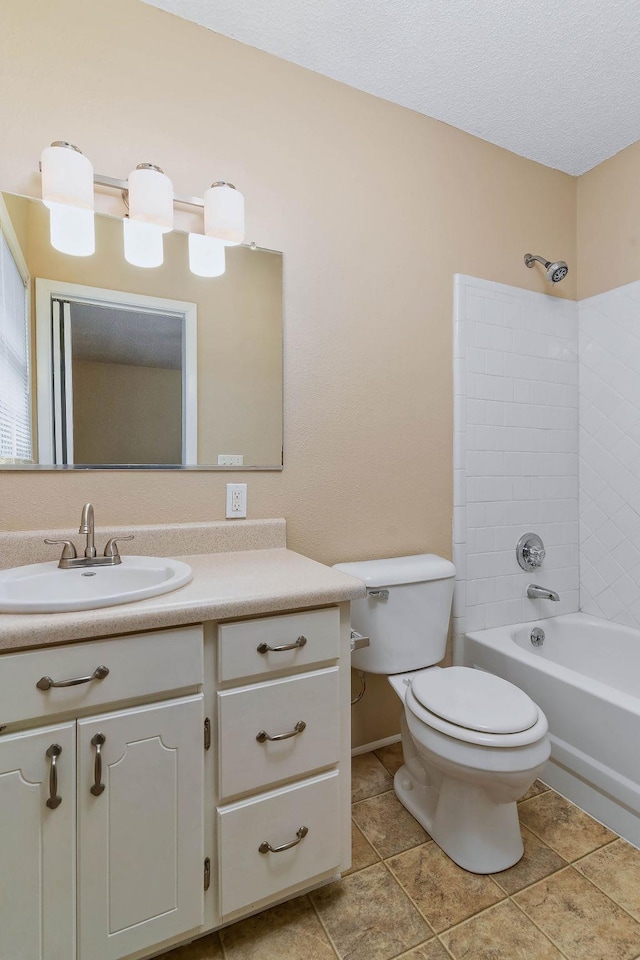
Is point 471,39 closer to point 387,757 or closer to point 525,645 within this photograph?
point 525,645

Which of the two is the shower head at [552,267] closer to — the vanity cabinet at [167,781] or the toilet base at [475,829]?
the vanity cabinet at [167,781]

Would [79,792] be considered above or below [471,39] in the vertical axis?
below

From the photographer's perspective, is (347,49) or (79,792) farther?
(347,49)

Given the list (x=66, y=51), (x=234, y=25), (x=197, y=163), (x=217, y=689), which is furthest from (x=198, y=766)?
(x=234, y=25)

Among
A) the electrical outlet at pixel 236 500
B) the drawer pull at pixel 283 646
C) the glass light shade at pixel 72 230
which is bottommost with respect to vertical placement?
the drawer pull at pixel 283 646

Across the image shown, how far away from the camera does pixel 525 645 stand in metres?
2.10

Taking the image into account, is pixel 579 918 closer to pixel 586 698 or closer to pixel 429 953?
pixel 429 953

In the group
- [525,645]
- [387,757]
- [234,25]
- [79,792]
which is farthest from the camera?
[525,645]

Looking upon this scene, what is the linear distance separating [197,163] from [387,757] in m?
2.22

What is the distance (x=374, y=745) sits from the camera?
1930 mm

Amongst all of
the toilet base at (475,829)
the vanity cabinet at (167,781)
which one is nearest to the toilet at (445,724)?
the toilet base at (475,829)

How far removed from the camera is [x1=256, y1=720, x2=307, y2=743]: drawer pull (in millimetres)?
1118

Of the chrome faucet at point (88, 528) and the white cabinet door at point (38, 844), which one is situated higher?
the chrome faucet at point (88, 528)

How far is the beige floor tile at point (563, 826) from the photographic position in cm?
146
